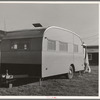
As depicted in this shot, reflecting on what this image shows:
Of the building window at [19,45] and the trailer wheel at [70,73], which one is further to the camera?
the trailer wheel at [70,73]

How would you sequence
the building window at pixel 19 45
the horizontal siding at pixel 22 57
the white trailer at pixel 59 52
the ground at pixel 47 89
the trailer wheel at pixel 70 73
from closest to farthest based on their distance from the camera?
the ground at pixel 47 89, the horizontal siding at pixel 22 57, the white trailer at pixel 59 52, the building window at pixel 19 45, the trailer wheel at pixel 70 73

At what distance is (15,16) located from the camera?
266 inches

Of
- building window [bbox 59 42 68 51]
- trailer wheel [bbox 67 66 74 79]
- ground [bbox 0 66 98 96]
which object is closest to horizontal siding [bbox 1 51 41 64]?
ground [bbox 0 66 98 96]

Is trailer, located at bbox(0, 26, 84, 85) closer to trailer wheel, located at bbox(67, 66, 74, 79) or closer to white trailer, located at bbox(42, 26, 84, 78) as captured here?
white trailer, located at bbox(42, 26, 84, 78)

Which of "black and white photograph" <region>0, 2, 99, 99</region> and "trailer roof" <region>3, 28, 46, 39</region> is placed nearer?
"black and white photograph" <region>0, 2, 99, 99</region>

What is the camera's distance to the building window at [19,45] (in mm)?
7188

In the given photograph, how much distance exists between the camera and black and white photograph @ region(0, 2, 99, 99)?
6.47m

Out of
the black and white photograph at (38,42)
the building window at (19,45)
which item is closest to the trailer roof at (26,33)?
the black and white photograph at (38,42)

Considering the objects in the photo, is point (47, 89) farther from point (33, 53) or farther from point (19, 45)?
point (19, 45)

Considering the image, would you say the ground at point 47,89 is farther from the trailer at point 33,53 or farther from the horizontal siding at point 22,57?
the horizontal siding at point 22,57

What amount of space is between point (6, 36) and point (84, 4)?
11.0ft

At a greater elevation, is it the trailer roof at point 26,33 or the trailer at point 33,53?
the trailer roof at point 26,33

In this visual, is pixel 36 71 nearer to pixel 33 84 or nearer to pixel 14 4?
pixel 33 84

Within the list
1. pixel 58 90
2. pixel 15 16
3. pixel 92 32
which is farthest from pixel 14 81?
pixel 92 32
